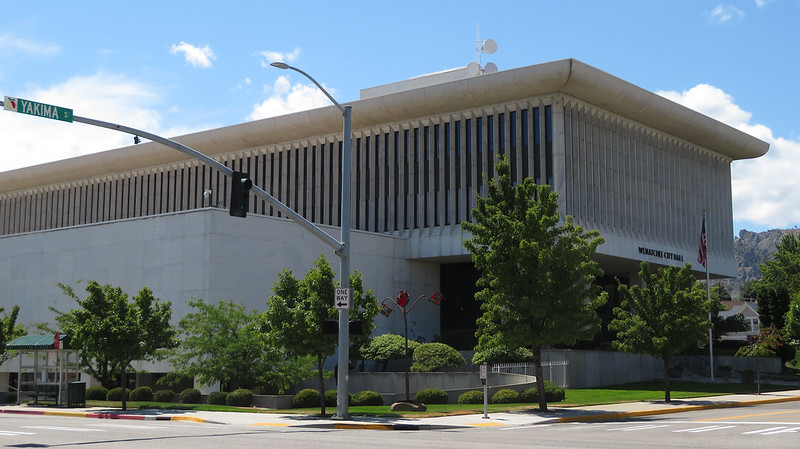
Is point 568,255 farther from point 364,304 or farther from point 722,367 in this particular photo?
point 722,367

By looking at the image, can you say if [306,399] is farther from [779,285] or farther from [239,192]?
[779,285]

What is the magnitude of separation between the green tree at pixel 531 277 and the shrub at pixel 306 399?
27.1ft

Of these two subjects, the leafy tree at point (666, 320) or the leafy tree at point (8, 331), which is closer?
the leafy tree at point (666, 320)

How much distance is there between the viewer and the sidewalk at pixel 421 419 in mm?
26312

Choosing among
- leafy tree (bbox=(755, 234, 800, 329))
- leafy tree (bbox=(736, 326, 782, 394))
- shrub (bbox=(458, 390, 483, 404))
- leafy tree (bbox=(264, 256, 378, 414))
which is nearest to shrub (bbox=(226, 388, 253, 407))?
leafy tree (bbox=(264, 256, 378, 414))

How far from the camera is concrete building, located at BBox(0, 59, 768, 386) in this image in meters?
47.6

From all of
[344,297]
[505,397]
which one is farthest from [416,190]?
[344,297]

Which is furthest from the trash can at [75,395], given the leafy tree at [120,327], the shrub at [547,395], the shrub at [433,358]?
the shrub at [547,395]

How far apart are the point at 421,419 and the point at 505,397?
905cm

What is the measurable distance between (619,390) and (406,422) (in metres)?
20.9

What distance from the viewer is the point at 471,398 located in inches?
1443

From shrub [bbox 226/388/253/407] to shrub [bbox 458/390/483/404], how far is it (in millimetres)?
9102

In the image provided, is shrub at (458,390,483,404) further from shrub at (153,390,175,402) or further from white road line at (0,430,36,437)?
white road line at (0,430,36,437)

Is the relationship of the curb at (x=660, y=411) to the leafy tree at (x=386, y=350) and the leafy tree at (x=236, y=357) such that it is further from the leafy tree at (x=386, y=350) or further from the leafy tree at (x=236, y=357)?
the leafy tree at (x=386, y=350)
